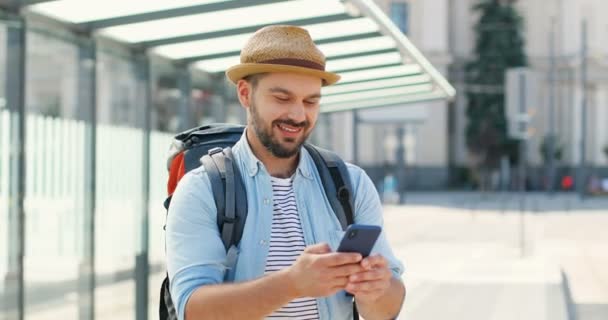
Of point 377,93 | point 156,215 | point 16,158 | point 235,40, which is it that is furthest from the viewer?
point 377,93

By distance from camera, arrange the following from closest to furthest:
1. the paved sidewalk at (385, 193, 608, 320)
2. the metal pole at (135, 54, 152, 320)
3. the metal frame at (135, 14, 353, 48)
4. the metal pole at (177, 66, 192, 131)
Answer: the metal frame at (135, 14, 353, 48) → the metal pole at (135, 54, 152, 320) → the metal pole at (177, 66, 192, 131) → the paved sidewalk at (385, 193, 608, 320)

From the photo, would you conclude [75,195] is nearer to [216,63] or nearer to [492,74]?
[216,63]

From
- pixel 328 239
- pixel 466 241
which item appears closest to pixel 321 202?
pixel 328 239

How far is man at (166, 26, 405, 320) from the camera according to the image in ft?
8.34

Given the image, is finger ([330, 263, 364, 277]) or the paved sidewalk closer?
finger ([330, 263, 364, 277])

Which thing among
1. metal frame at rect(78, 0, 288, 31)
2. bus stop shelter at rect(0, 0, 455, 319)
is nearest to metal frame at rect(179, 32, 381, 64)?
bus stop shelter at rect(0, 0, 455, 319)

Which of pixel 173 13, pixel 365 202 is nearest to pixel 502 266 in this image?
pixel 173 13

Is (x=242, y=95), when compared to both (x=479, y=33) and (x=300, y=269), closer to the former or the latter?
(x=300, y=269)

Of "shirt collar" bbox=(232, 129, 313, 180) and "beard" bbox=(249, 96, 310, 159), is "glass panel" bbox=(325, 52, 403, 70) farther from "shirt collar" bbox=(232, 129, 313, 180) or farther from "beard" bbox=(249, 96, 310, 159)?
"beard" bbox=(249, 96, 310, 159)

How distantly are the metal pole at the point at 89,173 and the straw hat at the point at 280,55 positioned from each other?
4188 mm

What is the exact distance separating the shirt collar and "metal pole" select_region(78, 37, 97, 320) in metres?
4.11

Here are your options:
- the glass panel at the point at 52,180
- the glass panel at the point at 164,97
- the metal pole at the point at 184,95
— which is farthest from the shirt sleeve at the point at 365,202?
the metal pole at the point at 184,95

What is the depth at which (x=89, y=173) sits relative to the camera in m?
6.89

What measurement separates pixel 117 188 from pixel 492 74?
52.9 m
